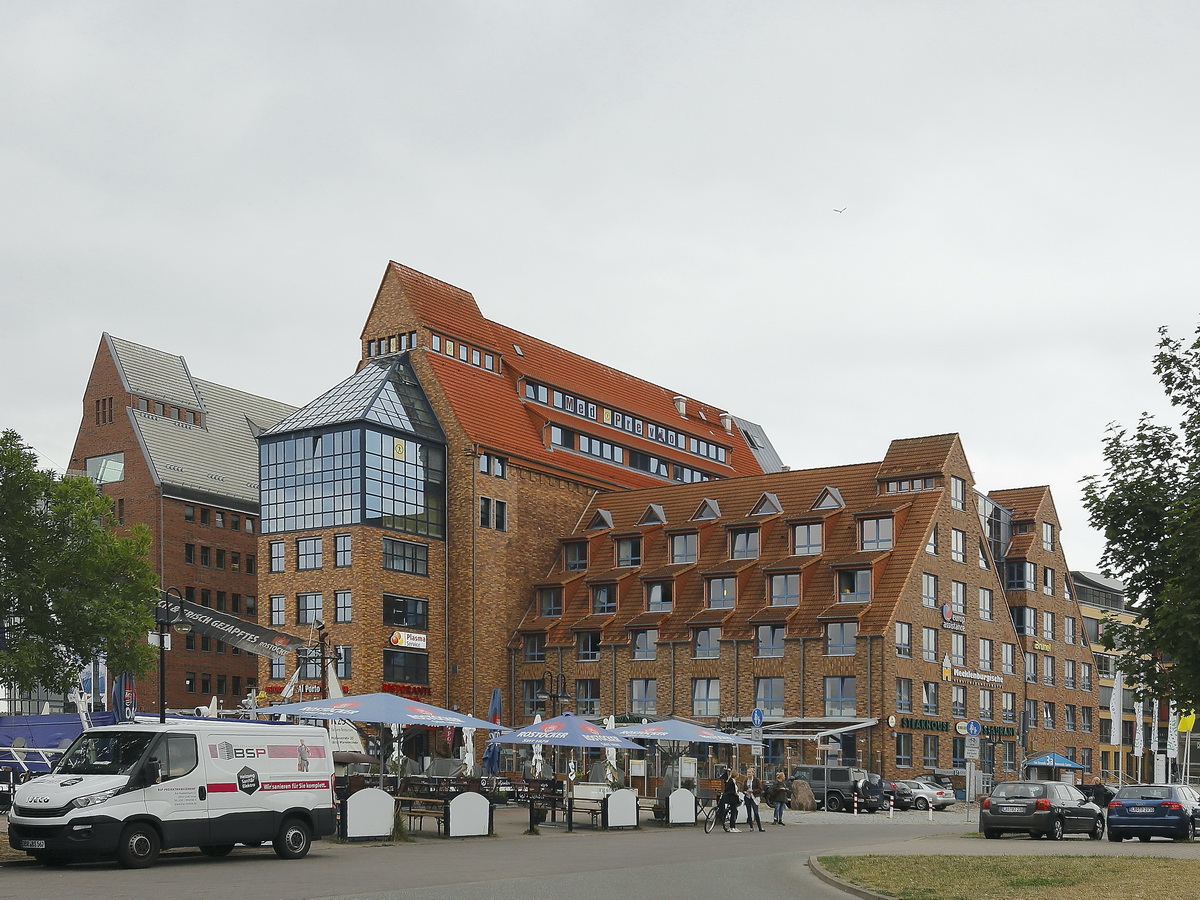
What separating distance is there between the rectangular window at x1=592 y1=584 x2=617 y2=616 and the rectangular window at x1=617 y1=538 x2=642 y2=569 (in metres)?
1.71

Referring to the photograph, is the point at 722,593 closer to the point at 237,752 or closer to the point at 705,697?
the point at 705,697

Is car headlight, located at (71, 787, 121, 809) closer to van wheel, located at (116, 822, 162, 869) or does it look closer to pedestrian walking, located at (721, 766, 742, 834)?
van wheel, located at (116, 822, 162, 869)

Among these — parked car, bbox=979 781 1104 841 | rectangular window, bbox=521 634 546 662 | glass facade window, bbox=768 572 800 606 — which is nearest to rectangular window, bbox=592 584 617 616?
rectangular window, bbox=521 634 546 662

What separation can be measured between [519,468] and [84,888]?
195 feet

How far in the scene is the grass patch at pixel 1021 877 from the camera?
64.0 ft

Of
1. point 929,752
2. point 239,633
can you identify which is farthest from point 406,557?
point 929,752

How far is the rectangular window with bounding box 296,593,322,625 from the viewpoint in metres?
72.5

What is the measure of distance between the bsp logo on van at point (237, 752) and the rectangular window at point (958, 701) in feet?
170

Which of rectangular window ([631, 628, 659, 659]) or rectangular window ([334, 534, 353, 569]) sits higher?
rectangular window ([334, 534, 353, 569])

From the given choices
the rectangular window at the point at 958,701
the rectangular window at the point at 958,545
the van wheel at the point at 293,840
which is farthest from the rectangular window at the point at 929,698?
the van wheel at the point at 293,840

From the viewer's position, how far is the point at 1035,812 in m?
36.3

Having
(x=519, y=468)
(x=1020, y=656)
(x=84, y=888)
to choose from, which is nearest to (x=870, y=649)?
(x=1020, y=656)

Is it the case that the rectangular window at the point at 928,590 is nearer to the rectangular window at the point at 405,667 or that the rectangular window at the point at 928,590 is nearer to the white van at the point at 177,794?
the rectangular window at the point at 405,667

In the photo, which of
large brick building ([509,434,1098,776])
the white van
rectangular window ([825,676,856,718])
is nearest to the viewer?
the white van
